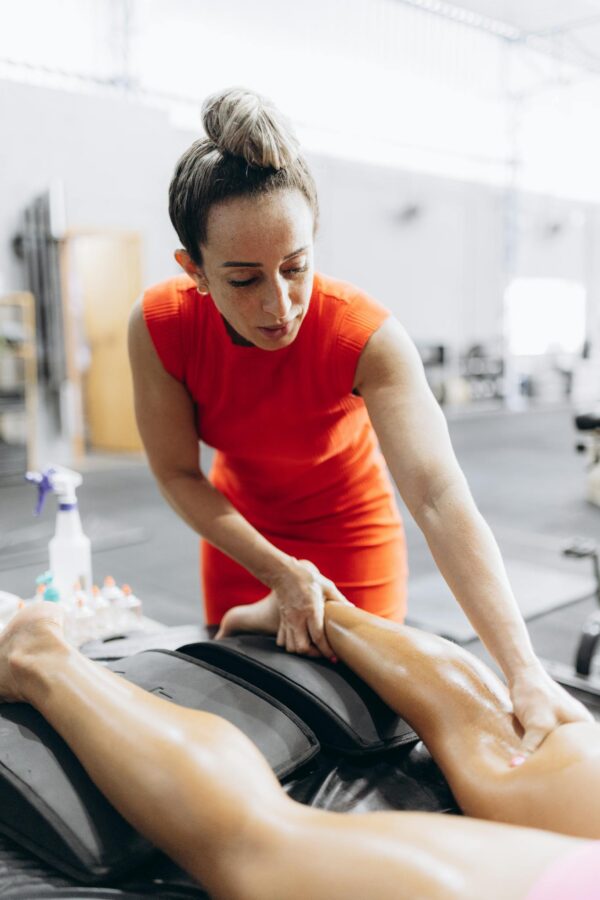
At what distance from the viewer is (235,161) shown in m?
0.94

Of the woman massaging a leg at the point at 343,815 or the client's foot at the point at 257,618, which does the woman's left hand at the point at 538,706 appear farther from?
the client's foot at the point at 257,618

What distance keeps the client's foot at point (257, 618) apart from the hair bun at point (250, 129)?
2.08 ft

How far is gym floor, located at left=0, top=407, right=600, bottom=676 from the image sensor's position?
2703 millimetres

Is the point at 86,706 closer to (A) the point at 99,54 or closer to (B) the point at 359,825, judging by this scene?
(B) the point at 359,825

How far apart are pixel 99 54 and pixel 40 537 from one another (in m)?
3.78

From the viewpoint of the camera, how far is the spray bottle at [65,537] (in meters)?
1.52

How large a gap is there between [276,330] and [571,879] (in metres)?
0.70

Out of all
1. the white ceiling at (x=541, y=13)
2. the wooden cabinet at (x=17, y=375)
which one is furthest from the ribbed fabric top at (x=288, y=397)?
the white ceiling at (x=541, y=13)

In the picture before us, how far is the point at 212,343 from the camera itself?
47.8 inches

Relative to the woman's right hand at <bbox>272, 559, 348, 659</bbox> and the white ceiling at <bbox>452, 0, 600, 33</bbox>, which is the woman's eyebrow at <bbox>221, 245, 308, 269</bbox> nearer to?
the woman's right hand at <bbox>272, 559, 348, 659</bbox>

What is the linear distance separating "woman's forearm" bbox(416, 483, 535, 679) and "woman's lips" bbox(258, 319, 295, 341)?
0.30m

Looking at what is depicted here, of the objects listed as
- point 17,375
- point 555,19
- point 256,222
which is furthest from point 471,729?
point 555,19

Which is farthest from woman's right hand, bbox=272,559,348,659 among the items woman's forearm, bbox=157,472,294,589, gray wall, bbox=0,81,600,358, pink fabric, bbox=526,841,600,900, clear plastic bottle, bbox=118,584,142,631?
gray wall, bbox=0,81,600,358

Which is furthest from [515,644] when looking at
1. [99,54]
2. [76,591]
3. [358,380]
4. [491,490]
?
[99,54]
